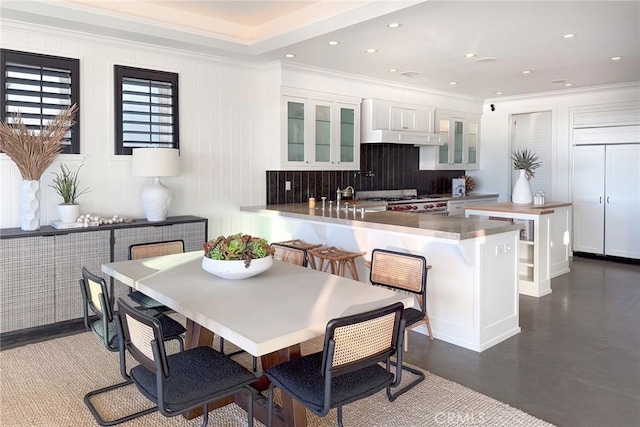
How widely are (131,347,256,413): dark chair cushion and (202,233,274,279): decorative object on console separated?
477mm

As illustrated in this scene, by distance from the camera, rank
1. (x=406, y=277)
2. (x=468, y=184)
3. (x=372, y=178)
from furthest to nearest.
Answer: (x=468, y=184) < (x=372, y=178) < (x=406, y=277)

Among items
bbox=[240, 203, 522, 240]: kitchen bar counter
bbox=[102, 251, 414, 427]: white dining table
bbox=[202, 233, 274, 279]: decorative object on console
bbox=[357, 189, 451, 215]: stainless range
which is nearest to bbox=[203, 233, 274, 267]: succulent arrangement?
bbox=[202, 233, 274, 279]: decorative object on console

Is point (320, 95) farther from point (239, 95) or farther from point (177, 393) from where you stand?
point (177, 393)

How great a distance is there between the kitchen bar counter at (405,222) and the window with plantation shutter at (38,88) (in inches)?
82.3

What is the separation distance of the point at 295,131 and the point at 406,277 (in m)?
2.96

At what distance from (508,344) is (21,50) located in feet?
15.0

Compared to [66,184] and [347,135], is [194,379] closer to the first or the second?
[66,184]

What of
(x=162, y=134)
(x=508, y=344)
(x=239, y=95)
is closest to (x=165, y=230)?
(x=162, y=134)

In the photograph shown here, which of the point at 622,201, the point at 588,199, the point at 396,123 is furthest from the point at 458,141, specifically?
the point at 622,201

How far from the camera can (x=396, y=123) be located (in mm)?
6703

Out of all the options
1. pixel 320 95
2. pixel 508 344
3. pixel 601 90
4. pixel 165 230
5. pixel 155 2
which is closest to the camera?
pixel 508 344

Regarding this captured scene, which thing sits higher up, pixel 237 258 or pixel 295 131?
pixel 295 131

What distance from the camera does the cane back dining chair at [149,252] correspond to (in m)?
3.30

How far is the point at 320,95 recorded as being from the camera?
19.1ft
